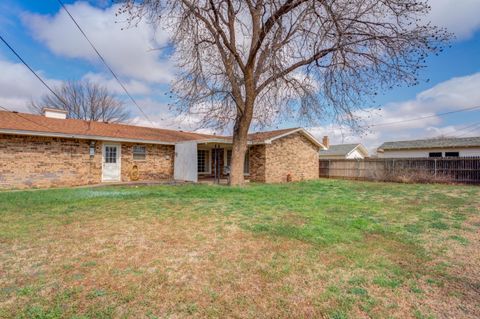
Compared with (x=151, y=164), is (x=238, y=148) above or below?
above

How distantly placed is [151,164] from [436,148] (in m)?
24.1

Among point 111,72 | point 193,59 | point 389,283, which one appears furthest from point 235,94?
point 389,283

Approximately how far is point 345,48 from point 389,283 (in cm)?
878

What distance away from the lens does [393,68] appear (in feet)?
27.4

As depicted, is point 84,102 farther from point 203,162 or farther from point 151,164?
point 151,164

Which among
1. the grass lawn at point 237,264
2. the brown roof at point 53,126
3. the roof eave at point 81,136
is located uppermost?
the brown roof at point 53,126

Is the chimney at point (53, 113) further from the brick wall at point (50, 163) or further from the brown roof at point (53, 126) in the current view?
the brick wall at point (50, 163)

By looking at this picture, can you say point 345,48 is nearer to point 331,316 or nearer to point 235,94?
point 235,94

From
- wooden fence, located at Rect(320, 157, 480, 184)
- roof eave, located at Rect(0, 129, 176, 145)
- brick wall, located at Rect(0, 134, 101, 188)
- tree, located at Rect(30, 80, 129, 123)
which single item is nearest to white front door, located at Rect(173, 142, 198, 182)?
roof eave, located at Rect(0, 129, 176, 145)

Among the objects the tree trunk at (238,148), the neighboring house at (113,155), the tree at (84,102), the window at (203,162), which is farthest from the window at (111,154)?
the tree at (84,102)

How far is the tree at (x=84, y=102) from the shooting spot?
2520 centimetres

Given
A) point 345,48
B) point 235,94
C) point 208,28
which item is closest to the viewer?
point 345,48

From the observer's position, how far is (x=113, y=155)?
13.6 m

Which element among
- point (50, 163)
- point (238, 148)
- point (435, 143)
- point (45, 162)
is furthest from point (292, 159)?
point (435, 143)
